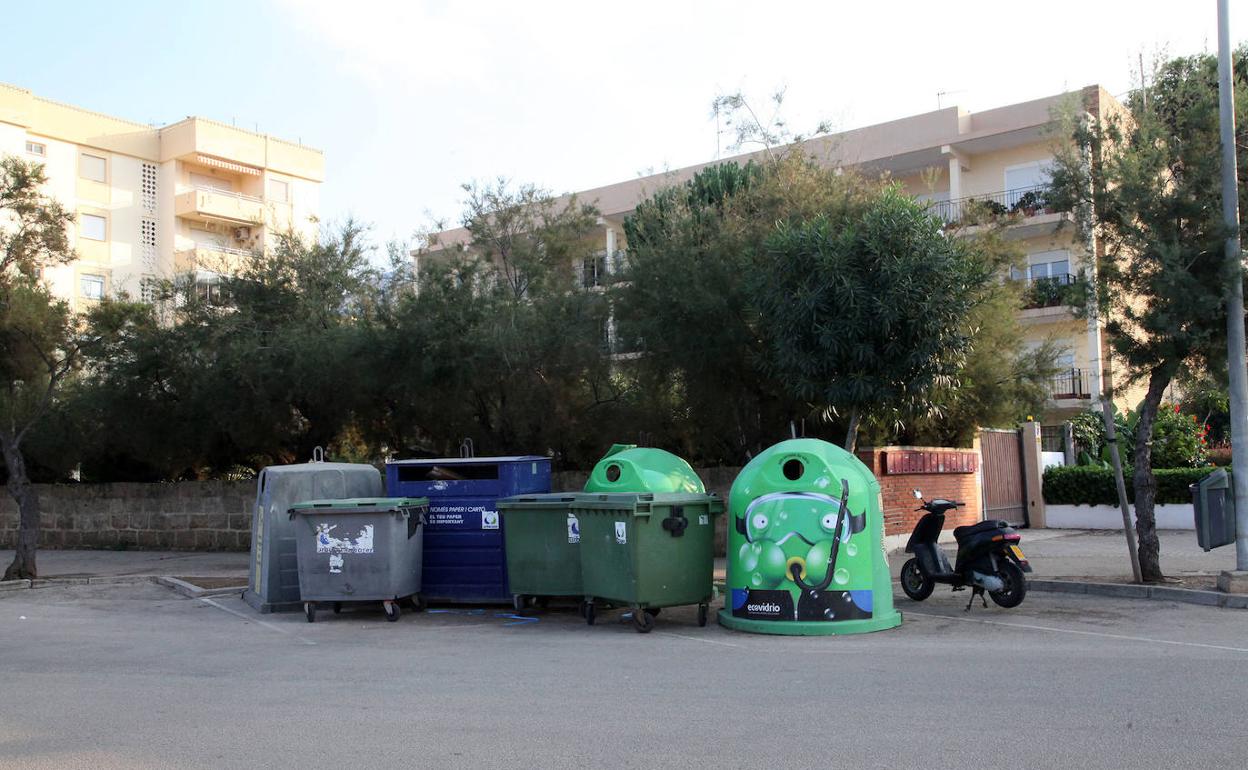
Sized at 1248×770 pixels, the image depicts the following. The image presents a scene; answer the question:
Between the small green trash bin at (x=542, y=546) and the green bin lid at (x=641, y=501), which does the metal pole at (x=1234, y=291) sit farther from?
the small green trash bin at (x=542, y=546)

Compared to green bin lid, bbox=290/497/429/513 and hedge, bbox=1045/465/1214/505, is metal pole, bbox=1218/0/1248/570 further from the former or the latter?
green bin lid, bbox=290/497/429/513

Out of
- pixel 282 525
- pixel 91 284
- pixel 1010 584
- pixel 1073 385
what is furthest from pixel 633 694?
pixel 91 284

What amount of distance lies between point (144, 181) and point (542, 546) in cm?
3766

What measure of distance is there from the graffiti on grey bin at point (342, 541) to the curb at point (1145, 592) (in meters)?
7.79

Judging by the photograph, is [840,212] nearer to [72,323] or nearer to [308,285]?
[308,285]

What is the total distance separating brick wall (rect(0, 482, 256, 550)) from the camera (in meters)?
21.1

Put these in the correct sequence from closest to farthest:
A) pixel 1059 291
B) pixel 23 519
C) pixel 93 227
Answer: pixel 1059 291
pixel 23 519
pixel 93 227

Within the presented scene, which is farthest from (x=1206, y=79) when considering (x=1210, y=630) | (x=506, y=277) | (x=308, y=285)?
(x=308, y=285)

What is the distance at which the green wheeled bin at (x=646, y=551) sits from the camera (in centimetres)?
991

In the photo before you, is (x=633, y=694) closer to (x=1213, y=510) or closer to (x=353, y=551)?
(x=353, y=551)

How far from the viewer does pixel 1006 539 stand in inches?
418

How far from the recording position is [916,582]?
11617mm

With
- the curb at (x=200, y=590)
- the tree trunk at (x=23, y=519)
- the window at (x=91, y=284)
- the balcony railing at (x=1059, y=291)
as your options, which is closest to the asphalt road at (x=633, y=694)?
the curb at (x=200, y=590)

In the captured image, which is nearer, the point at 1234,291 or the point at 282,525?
the point at 1234,291
